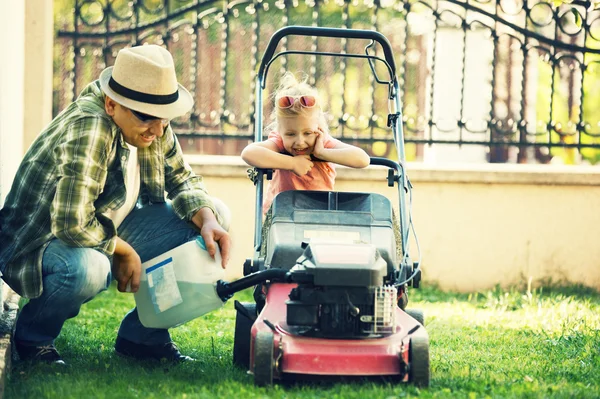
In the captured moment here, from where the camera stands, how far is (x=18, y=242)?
154 inches

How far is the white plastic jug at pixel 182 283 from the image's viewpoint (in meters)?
4.07

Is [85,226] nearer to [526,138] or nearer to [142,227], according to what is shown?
[142,227]

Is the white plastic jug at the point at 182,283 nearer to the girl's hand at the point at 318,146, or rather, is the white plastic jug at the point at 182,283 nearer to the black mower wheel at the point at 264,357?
the black mower wheel at the point at 264,357

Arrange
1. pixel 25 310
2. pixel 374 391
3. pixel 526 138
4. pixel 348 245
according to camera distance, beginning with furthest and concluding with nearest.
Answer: pixel 526 138 < pixel 25 310 < pixel 348 245 < pixel 374 391

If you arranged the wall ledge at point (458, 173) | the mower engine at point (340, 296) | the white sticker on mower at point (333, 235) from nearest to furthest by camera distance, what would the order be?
the mower engine at point (340, 296) → the white sticker on mower at point (333, 235) → the wall ledge at point (458, 173)

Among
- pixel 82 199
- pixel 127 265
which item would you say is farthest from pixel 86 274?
pixel 82 199

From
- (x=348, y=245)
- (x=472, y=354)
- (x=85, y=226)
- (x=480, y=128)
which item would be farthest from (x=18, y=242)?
(x=480, y=128)

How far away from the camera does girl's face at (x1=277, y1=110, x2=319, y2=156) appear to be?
4406mm

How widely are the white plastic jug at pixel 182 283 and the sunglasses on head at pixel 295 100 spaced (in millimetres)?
754

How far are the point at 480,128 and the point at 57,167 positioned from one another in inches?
158

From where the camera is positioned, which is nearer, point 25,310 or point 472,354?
point 25,310

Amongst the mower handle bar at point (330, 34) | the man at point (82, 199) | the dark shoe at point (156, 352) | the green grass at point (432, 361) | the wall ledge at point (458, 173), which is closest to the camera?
the green grass at point (432, 361)

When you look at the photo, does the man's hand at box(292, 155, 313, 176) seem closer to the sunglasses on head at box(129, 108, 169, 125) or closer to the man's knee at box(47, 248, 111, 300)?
the sunglasses on head at box(129, 108, 169, 125)

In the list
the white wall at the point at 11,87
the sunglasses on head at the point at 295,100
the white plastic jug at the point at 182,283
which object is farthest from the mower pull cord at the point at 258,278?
the white wall at the point at 11,87
